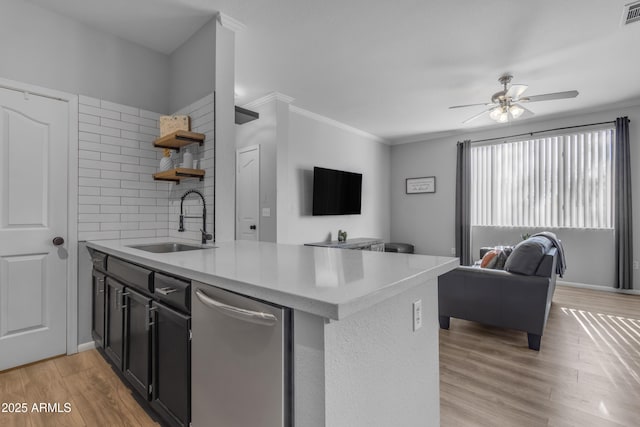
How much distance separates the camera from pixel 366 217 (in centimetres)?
611

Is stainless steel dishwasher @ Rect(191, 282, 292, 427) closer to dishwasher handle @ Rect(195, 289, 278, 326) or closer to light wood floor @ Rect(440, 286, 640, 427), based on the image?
dishwasher handle @ Rect(195, 289, 278, 326)

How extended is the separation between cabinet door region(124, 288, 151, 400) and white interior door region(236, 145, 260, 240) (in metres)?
2.71

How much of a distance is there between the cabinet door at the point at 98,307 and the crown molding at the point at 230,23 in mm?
2156

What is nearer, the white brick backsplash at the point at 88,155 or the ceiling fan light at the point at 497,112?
the white brick backsplash at the point at 88,155

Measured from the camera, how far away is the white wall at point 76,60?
222 cm

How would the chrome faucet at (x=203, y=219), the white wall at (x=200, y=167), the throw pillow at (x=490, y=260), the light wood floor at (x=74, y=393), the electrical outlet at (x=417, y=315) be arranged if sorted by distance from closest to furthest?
the electrical outlet at (x=417, y=315) < the light wood floor at (x=74, y=393) < the chrome faucet at (x=203, y=219) < the white wall at (x=200, y=167) < the throw pillow at (x=490, y=260)

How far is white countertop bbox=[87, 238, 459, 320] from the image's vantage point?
2.59ft

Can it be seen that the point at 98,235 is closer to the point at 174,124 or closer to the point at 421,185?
the point at 174,124

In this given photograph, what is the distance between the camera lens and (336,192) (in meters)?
5.19

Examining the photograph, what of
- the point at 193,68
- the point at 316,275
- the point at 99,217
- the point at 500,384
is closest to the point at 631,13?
the point at 500,384

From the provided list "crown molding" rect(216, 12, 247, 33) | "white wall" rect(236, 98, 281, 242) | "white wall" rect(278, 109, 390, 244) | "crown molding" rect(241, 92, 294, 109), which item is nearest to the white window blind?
"white wall" rect(278, 109, 390, 244)

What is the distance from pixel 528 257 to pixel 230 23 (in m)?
3.16

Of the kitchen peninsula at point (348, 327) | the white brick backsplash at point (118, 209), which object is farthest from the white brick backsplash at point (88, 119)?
the kitchen peninsula at point (348, 327)

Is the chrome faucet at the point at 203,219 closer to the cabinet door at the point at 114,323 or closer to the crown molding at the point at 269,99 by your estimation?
the cabinet door at the point at 114,323
